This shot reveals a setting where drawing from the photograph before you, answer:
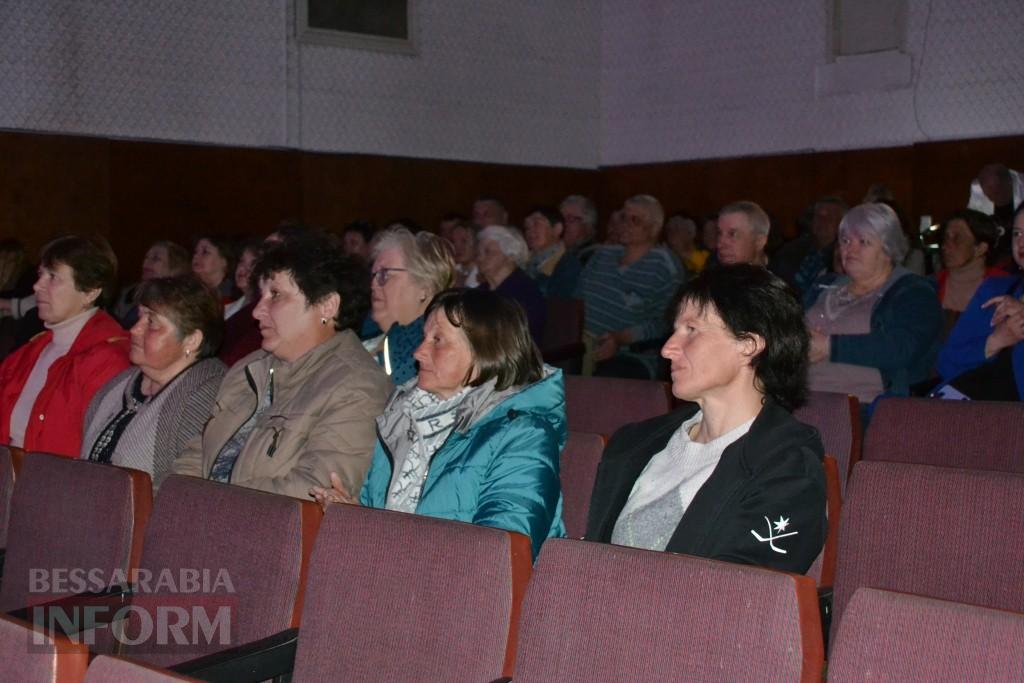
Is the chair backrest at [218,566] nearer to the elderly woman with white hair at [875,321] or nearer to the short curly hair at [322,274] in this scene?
the short curly hair at [322,274]

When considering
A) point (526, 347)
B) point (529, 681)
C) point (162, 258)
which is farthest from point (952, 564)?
point (162, 258)

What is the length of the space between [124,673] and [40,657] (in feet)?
0.52

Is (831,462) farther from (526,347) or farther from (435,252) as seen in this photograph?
(435,252)

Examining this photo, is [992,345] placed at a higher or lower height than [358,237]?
lower

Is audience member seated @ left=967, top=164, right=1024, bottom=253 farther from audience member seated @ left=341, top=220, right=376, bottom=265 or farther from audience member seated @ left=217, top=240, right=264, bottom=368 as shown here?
audience member seated @ left=217, top=240, right=264, bottom=368

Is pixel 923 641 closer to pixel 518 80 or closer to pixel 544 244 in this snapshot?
pixel 544 244

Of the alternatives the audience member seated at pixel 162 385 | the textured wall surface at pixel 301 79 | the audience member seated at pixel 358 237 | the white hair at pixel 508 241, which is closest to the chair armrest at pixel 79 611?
the audience member seated at pixel 162 385

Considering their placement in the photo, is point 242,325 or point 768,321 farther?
point 242,325

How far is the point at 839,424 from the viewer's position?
119 inches

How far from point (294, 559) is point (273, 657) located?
17cm

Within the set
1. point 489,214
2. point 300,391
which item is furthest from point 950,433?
point 489,214

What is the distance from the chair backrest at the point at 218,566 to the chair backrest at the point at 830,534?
104 cm

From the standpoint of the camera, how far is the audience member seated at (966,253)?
5.02m

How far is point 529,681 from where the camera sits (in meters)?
1.76
